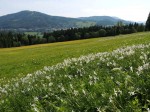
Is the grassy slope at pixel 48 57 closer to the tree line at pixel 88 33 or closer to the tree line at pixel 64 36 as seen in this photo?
the tree line at pixel 88 33

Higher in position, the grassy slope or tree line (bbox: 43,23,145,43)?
the grassy slope

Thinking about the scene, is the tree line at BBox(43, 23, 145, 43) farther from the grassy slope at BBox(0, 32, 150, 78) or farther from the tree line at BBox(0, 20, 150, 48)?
the grassy slope at BBox(0, 32, 150, 78)

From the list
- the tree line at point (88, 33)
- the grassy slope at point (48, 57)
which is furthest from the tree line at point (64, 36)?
the grassy slope at point (48, 57)

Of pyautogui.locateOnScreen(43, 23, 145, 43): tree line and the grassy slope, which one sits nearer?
the grassy slope

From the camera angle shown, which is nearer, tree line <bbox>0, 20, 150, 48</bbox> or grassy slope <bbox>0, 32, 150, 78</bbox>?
grassy slope <bbox>0, 32, 150, 78</bbox>

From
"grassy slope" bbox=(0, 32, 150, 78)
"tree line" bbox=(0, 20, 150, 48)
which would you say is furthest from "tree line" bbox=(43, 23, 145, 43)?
"grassy slope" bbox=(0, 32, 150, 78)

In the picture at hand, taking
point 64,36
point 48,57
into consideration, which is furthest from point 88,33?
point 48,57

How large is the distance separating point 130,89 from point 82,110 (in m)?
1.10

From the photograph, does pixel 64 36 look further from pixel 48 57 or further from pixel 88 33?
pixel 48 57

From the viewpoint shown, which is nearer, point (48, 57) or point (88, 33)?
point (48, 57)

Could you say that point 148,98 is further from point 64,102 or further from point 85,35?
point 85,35

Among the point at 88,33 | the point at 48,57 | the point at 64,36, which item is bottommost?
the point at 64,36

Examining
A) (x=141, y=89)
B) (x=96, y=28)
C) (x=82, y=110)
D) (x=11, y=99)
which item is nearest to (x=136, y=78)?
(x=141, y=89)

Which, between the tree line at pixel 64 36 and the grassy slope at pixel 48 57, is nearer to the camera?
the grassy slope at pixel 48 57
